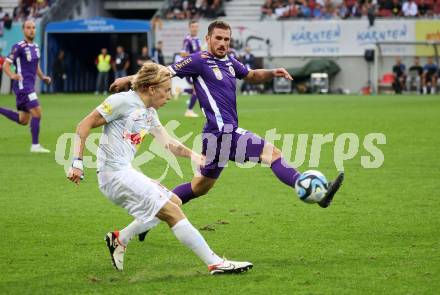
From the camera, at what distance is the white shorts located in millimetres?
7203

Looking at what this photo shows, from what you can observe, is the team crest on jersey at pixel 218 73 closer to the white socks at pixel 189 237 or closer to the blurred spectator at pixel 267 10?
the white socks at pixel 189 237

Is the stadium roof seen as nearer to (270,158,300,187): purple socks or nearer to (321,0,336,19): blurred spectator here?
(321,0,336,19): blurred spectator

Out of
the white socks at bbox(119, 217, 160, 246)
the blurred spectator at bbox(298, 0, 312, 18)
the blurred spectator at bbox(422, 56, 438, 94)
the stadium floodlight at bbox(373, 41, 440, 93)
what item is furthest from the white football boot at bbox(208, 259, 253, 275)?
the blurred spectator at bbox(298, 0, 312, 18)

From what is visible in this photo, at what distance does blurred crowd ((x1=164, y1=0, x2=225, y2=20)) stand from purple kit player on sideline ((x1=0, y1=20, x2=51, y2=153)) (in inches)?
1171

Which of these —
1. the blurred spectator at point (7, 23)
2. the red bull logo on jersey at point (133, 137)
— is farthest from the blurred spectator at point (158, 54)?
the red bull logo on jersey at point (133, 137)

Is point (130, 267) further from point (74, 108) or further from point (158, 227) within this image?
point (74, 108)

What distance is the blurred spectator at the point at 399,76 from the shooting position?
4184 centimetres

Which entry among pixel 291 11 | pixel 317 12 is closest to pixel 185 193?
pixel 317 12

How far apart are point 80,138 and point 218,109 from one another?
2.11m

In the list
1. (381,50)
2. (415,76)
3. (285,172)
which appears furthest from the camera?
(381,50)

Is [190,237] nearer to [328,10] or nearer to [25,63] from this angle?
[25,63]

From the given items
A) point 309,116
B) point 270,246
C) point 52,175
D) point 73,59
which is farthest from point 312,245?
point 73,59

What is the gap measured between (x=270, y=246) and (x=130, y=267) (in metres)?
1.52

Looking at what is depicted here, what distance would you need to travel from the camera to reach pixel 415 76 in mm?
42844
